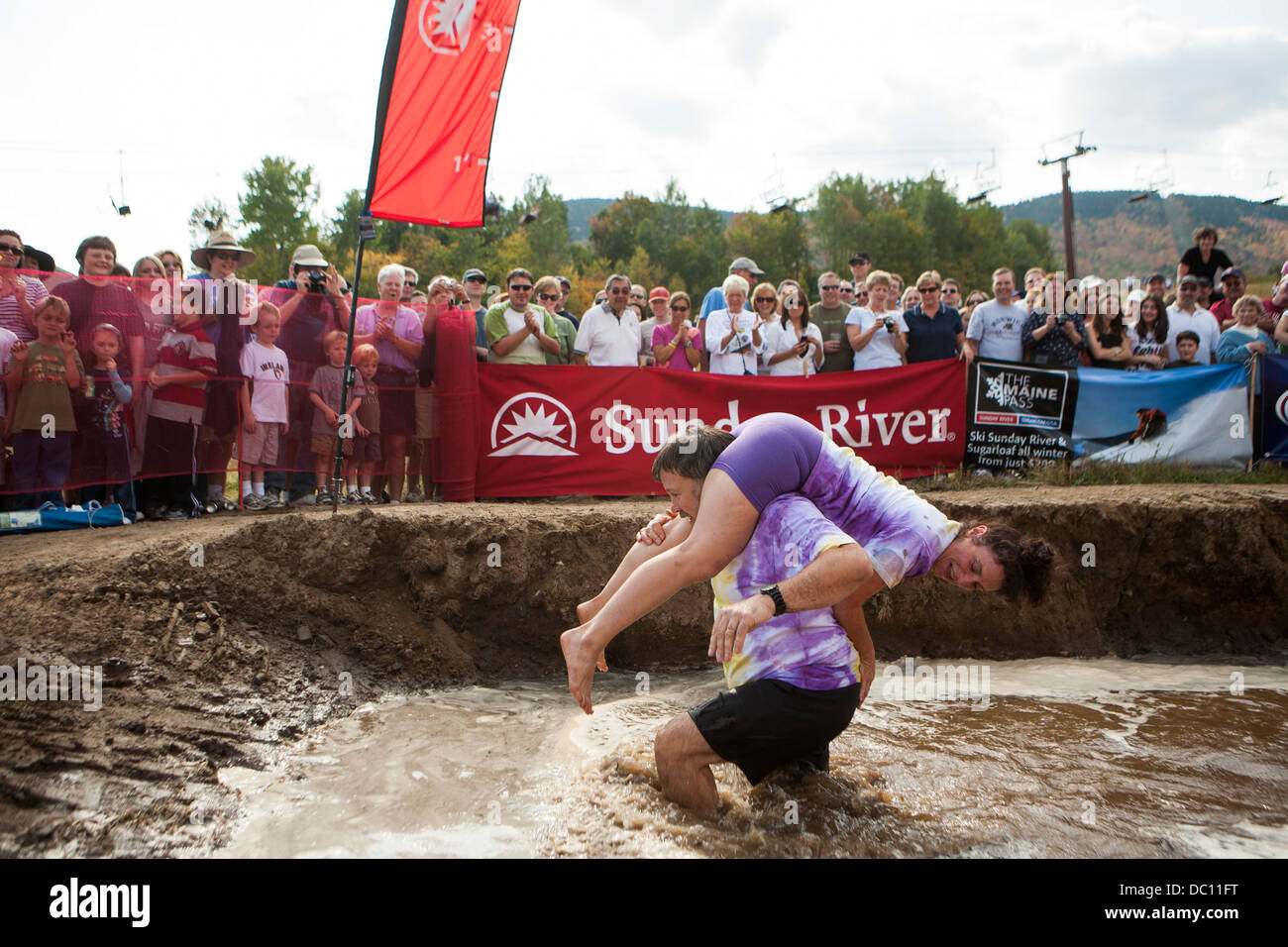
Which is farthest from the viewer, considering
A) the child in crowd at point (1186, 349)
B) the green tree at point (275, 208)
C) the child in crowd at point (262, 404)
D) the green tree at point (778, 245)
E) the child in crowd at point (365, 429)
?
the green tree at point (778, 245)

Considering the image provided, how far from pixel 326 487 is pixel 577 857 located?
4779 millimetres

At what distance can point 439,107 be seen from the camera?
6.78 m

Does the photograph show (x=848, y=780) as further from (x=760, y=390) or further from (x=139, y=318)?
(x=139, y=318)

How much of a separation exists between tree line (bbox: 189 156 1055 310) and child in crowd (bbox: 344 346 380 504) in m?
57.4

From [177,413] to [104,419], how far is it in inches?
19.2

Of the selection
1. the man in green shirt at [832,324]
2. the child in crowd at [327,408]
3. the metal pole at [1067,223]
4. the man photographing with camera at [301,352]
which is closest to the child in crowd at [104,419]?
the man photographing with camera at [301,352]

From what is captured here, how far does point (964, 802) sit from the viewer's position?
158 inches

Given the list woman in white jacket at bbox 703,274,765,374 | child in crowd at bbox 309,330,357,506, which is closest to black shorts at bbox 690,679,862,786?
child in crowd at bbox 309,330,357,506

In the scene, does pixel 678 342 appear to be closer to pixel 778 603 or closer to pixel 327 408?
pixel 327 408

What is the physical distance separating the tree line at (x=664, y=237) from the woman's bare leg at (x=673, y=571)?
62.4m

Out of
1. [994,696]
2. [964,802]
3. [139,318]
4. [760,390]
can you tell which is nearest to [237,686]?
[139,318]

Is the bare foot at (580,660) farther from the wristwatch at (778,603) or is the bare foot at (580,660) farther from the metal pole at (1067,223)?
the metal pole at (1067,223)

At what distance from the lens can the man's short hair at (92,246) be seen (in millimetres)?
6441

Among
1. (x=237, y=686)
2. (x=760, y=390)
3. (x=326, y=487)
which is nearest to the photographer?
(x=237, y=686)
